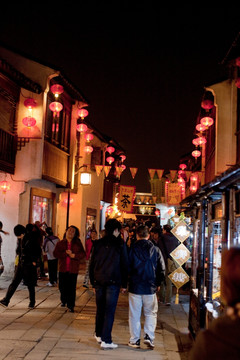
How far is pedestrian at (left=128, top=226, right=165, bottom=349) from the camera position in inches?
312

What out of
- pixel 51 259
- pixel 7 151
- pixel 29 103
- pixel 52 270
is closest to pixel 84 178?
pixel 7 151

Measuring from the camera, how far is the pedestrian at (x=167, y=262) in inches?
510

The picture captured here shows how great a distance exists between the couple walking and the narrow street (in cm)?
39

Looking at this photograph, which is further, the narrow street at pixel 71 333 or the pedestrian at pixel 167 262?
the pedestrian at pixel 167 262

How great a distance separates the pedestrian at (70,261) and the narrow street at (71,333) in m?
0.48

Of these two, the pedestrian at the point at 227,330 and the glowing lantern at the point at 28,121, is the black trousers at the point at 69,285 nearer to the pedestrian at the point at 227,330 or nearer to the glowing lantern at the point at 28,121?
the glowing lantern at the point at 28,121

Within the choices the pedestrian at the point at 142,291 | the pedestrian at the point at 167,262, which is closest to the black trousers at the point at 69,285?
the pedestrian at the point at 167,262

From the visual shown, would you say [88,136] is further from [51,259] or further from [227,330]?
[227,330]

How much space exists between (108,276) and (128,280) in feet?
1.51

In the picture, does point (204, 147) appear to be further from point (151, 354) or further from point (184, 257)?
point (151, 354)

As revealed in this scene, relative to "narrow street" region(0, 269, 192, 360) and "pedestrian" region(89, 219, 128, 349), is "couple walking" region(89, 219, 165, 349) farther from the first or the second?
"narrow street" region(0, 269, 192, 360)

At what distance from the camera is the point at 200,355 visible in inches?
89.9

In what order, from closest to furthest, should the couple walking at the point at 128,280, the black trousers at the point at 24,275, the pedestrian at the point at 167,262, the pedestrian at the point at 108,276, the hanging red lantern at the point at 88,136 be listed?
the pedestrian at the point at 108,276, the couple walking at the point at 128,280, the black trousers at the point at 24,275, the pedestrian at the point at 167,262, the hanging red lantern at the point at 88,136

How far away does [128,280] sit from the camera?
8.12 m
